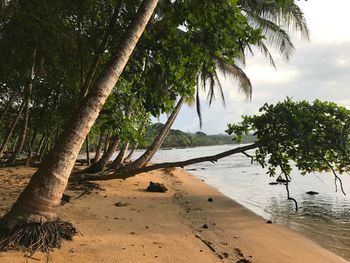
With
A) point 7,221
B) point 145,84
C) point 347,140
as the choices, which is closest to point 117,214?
point 145,84

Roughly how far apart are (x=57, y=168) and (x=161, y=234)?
268 cm

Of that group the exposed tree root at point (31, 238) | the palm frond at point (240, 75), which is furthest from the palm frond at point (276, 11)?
the exposed tree root at point (31, 238)

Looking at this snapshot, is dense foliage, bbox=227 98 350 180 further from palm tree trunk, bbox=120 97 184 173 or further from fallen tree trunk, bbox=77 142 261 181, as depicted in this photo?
palm tree trunk, bbox=120 97 184 173

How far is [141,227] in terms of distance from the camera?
265 inches

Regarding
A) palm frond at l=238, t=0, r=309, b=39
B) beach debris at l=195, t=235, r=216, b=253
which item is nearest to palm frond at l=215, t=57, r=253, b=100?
palm frond at l=238, t=0, r=309, b=39

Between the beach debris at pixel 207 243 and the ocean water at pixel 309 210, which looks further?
the ocean water at pixel 309 210

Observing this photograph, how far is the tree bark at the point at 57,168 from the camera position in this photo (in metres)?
4.48

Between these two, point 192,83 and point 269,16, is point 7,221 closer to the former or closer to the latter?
point 192,83

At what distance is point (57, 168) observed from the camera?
4.62 m

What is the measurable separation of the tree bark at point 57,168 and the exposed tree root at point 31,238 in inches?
2.8

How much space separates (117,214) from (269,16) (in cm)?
1168

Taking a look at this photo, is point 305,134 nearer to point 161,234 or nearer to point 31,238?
point 161,234

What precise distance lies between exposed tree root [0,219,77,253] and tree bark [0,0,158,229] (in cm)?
7

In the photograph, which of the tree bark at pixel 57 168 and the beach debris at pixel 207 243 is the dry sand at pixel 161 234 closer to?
the beach debris at pixel 207 243
